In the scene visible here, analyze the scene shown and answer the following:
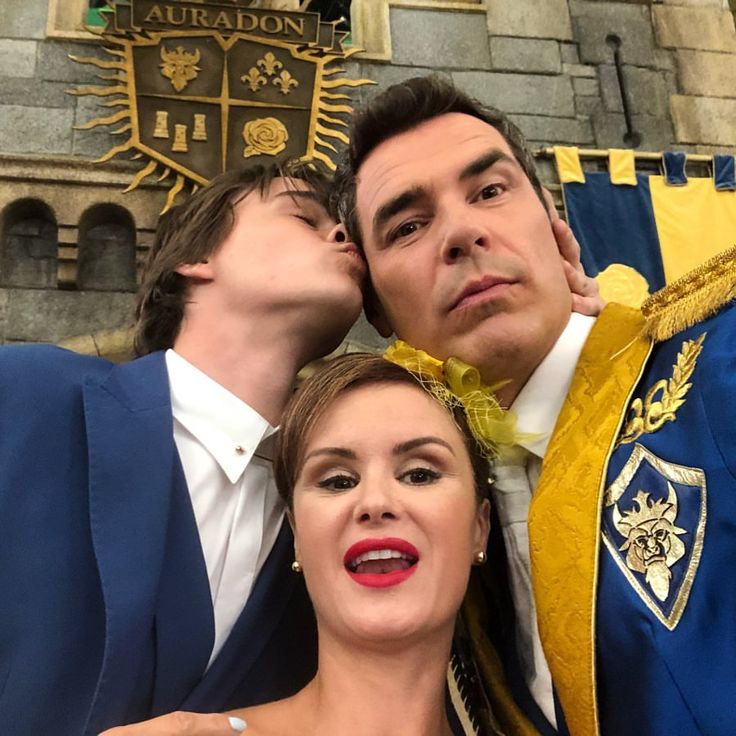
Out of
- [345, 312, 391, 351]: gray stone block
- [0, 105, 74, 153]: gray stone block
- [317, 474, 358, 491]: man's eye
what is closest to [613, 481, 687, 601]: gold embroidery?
[317, 474, 358, 491]: man's eye

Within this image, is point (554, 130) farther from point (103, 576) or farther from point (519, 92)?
point (103, 576)

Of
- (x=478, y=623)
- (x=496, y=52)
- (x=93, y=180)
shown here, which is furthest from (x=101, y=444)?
(x=496, y=52)

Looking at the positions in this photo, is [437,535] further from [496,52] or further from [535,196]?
[496,52]

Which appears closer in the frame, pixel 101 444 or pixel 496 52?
pixel 101 444

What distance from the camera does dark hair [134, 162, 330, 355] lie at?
1.65 metres

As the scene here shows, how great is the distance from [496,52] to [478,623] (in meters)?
3.66

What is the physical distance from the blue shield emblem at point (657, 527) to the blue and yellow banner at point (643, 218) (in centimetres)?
278

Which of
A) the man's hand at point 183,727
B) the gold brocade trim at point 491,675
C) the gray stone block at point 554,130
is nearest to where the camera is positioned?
the man's hand at point 183,727

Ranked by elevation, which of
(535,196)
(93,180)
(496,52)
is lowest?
(535,196)

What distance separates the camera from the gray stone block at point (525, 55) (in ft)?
13.7

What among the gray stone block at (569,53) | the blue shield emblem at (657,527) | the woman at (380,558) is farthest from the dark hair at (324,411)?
the gray stone block at (569,53)

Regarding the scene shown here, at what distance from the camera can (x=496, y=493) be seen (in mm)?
A: 1294

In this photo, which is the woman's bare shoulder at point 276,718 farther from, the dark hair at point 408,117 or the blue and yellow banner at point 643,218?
the blue and yellow banner at point 643,218

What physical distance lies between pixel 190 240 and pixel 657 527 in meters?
1.15
